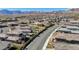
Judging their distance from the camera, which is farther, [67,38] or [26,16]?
[26,16]

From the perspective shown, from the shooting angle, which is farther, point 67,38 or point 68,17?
point 68,17

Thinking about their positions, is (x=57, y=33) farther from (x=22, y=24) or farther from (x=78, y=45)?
(x=22, y=24)
